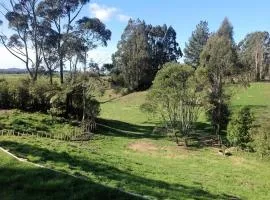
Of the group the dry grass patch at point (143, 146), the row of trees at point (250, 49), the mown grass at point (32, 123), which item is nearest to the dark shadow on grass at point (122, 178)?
the mown grass at point (32, 123)

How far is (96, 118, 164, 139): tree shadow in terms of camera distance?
41213 mm

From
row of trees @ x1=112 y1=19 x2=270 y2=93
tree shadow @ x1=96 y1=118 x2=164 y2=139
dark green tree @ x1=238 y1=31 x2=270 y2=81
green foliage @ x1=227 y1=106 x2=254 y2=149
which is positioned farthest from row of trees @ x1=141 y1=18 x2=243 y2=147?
dark green tree @ x1=238 y1=31 x2=270 y2=81

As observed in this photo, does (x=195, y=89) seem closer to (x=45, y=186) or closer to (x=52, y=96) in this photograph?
(x=52, y=96)

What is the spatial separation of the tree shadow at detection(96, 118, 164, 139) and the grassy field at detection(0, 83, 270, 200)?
13 centimetres

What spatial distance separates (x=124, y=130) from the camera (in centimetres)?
4541

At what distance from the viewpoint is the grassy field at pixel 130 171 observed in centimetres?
1275

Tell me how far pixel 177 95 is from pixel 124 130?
872 centimetres

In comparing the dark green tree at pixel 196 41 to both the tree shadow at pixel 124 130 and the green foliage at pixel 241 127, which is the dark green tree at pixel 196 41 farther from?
the green foliage at pixel 241 127

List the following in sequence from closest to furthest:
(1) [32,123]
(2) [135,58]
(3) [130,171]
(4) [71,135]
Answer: (3) [130,171], (4) [71,135], (1) [32,123], (2) [135,58]

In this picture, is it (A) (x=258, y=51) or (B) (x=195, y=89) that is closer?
(B) (x=195, y=89)

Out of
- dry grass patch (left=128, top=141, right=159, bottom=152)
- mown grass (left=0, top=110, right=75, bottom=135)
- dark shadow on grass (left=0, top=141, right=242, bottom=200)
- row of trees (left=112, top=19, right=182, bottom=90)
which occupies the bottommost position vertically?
dry grass patch (left=128, top=141, right=159, bottom=152)

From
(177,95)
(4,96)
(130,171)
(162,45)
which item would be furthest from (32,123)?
(162,45)

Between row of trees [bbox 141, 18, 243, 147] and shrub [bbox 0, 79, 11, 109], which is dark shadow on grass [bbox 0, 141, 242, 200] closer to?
row of trees [bbox 141, 18, 243, 147]

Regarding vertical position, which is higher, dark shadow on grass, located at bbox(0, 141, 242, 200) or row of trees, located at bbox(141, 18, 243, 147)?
row of trees, located at bbox(141, 18, 243, 147)
